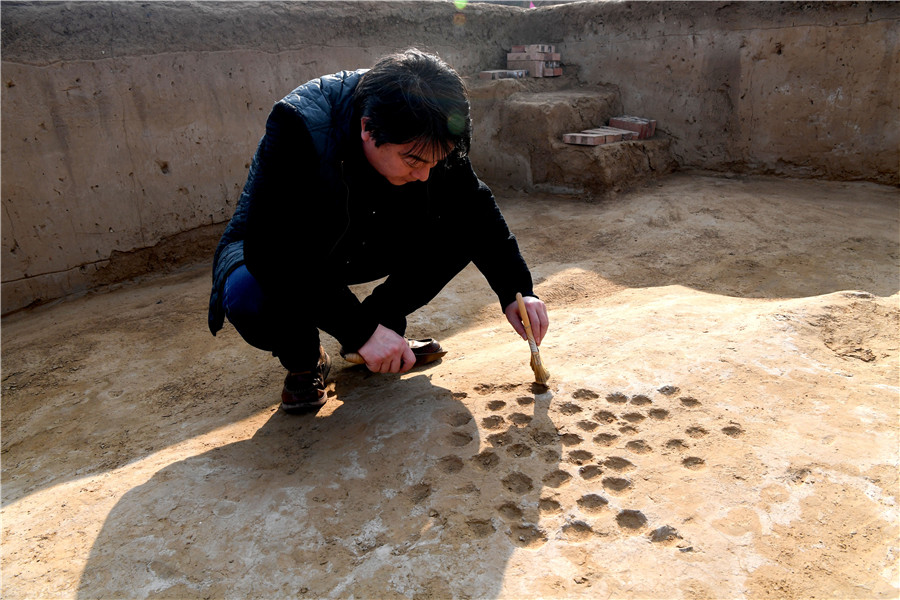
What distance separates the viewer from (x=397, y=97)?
1565mm

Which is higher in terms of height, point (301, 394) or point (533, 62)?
point (533, 62)

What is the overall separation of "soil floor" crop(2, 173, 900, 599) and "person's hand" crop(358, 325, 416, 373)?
0.23 meters

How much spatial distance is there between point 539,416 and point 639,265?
198 cm

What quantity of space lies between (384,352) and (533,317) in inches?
21.0

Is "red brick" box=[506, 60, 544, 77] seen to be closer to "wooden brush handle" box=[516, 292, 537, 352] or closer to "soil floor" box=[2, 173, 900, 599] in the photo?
"soil floor" box=[2, 173, 900, 599]

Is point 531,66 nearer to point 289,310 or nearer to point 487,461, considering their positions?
point 289,310

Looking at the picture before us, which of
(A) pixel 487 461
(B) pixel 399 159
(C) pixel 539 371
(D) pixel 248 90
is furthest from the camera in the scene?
(D) pixel 248 90

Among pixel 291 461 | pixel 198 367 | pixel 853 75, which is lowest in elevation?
pixel 198 367

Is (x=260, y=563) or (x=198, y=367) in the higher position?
(x=260, y=563)

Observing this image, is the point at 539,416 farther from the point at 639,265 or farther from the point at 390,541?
the point at 639,265

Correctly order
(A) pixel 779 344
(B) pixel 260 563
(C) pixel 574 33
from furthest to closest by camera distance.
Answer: (C) pixel 574 33, (A) pixel 779 344, (B) pixel 260 563

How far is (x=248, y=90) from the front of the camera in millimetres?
4055

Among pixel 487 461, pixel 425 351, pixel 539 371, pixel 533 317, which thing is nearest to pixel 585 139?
pixel 425 351

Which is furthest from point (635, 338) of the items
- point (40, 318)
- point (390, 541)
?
point (40, 318)
